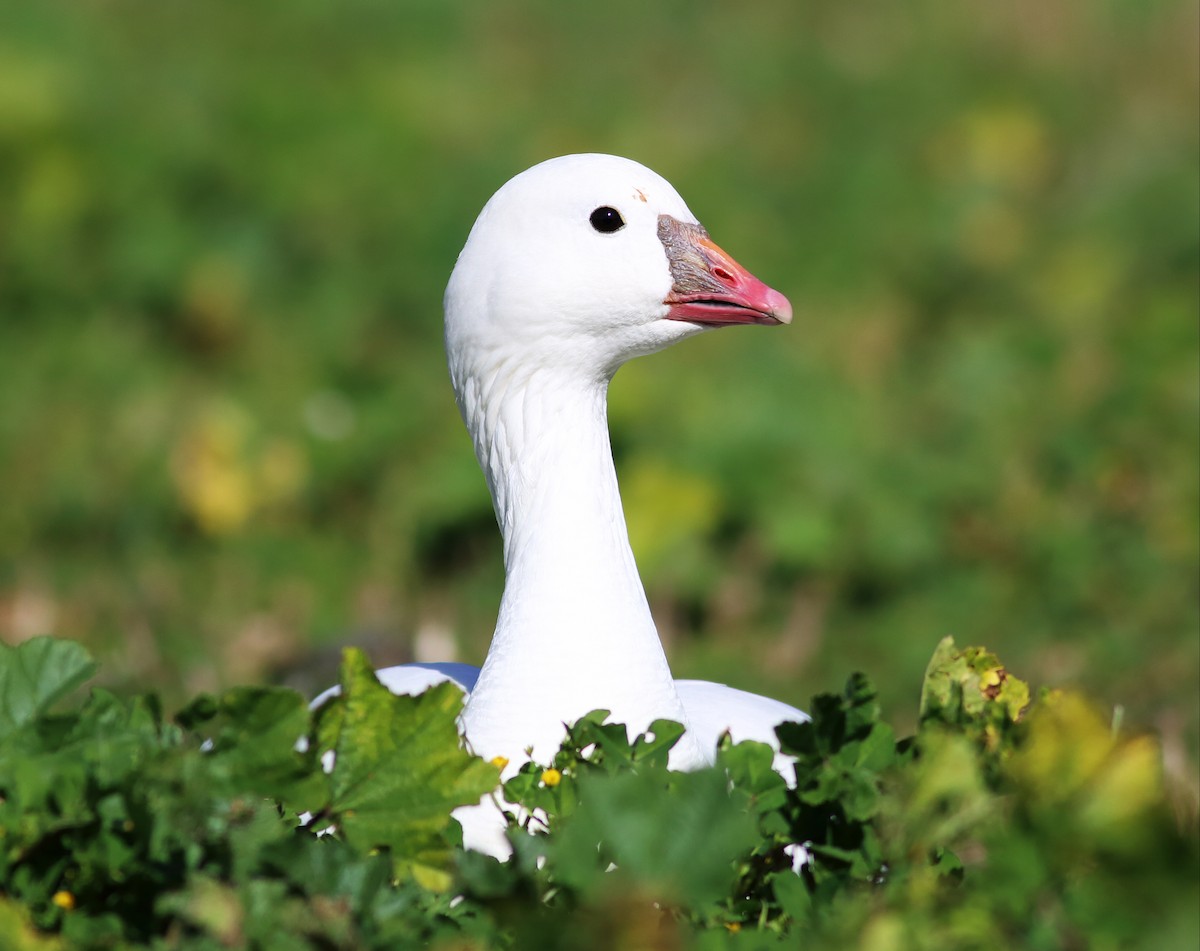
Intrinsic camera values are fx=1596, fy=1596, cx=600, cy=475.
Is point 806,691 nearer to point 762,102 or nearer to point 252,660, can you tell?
point 252,660

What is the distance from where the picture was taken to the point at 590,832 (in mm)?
1714

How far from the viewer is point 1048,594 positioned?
18.6 ft

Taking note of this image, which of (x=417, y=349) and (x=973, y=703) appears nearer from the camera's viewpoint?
(x=973, y=703)

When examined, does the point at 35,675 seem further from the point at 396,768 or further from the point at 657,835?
the point at 657,835

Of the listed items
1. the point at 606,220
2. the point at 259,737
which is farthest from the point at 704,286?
the point at 259,737

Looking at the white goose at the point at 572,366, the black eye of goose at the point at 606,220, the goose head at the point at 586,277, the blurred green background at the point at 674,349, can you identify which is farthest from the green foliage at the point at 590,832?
the blurred green background at the point at 674,349

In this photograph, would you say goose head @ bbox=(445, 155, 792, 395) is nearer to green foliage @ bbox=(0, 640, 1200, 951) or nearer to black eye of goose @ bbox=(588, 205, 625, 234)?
black eye of goose @ bbox=(588, 205, 625, 234)

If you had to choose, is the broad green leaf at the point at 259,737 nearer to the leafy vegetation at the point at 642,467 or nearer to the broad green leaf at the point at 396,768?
the leafy vegetation at the point at 642,467

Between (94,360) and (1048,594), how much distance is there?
4251mm

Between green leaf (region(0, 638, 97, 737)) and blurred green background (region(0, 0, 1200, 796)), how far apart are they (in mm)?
2619

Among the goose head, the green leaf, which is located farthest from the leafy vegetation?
the goose head

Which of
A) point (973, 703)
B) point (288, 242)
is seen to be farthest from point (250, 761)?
point (288, 242)

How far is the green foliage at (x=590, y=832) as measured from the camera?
1641 mm

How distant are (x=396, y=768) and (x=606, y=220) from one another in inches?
50.2
